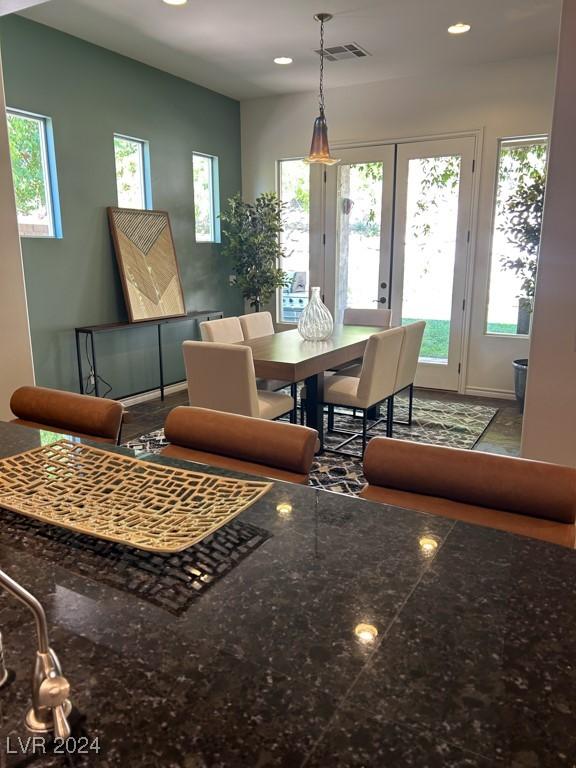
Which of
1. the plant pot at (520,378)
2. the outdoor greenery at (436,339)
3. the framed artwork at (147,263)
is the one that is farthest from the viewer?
the outdoor greenery at (436,339)

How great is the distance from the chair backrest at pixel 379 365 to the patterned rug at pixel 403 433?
466mm

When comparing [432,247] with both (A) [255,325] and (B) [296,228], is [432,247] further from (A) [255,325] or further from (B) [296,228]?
(A) [255,325]

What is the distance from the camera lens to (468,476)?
1.32 m

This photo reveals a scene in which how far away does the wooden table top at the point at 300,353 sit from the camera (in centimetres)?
318

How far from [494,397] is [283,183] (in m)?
3.26

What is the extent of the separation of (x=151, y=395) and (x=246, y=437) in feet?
13.3

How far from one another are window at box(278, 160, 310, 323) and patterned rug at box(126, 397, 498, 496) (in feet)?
6.04

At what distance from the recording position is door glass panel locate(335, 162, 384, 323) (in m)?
5.75

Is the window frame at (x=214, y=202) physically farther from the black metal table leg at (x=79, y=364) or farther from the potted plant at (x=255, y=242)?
the black metal table leg at (x=79, y=364)

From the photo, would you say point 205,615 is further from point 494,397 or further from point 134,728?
point 494,397

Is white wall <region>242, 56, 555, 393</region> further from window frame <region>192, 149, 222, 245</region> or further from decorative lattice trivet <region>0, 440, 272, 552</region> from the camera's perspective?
decorative lattice trivet <region>0, 440, 272, 552</region>

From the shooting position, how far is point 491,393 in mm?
5523

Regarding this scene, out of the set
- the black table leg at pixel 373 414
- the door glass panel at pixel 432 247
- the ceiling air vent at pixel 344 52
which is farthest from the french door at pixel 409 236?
the black table leg at pixel 373 414

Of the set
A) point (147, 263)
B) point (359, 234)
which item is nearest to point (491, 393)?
point (359, 234)
